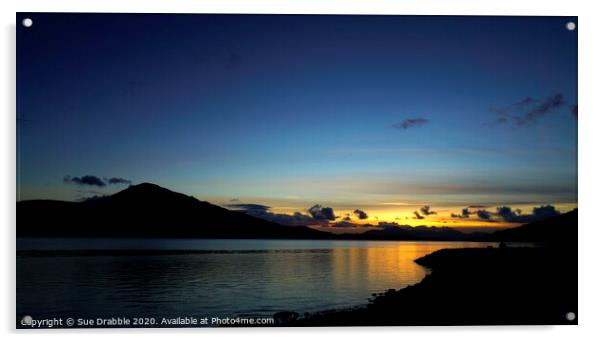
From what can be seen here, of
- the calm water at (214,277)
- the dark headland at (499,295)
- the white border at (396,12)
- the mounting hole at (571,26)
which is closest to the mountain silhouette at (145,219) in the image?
the calm water at (214,277)

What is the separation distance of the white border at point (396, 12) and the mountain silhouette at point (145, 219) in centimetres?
45

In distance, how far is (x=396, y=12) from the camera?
5.19 m

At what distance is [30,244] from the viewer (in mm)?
5109

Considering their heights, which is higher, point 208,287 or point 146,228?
point 146,228

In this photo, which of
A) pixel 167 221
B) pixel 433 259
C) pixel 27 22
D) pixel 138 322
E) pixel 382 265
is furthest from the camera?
pixel 382 265

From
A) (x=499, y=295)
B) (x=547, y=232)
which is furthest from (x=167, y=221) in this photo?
(x=547, y=232)

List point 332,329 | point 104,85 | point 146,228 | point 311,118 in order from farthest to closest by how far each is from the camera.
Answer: point 146,228
point 311,118
point 104,85
point 332,329

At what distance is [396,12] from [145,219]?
11.1 ft

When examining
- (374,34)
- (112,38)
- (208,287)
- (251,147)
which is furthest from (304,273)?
(112,38)

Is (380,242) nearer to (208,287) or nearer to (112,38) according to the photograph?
(208,287)

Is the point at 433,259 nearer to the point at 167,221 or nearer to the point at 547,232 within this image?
the point at 547,232

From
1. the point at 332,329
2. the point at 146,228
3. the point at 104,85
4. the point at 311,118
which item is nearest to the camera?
the point at 332,329

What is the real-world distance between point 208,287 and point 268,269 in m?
0.69
